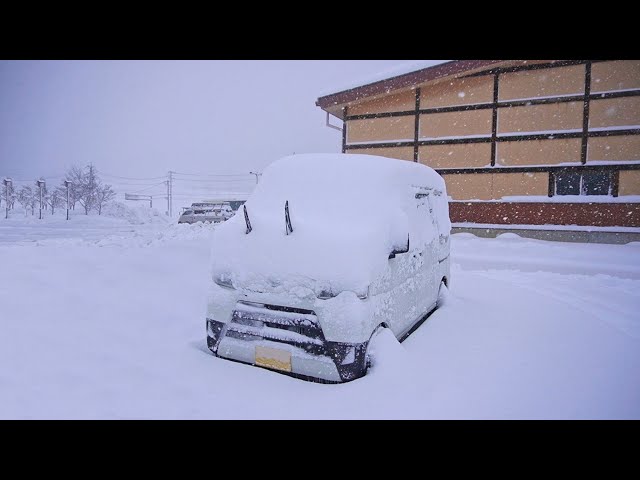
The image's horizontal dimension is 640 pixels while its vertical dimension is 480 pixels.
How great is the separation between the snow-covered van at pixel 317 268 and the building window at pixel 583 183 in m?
10.3

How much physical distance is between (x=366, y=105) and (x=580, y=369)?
12.5 metres

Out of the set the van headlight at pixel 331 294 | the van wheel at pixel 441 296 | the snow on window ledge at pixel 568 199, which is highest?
the snow on window ledge at pixel 568 199

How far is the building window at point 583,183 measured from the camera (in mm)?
11438

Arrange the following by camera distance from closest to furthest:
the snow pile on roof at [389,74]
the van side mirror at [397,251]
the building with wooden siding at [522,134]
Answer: the van side mirror at [397,251]
the building with wooden siding at [522,134]
the snow pile on roof at [389,74]

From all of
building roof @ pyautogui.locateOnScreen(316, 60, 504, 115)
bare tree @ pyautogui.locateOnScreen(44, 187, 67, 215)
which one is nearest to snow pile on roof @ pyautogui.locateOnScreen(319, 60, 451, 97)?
building roof @ pyautogui.locateOnScreen(316, 60, 504, 115)

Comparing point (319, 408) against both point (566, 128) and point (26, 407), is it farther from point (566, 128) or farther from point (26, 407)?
point (566, 128)

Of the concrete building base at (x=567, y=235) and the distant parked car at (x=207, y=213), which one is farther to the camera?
the distant parked car at (x=207, y=213)

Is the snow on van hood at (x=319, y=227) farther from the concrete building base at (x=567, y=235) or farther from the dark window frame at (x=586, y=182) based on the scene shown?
the dark window frame at (x=586, y=182)

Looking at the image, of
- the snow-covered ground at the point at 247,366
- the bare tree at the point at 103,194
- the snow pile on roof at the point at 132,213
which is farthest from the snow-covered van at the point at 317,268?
the bare tree at the point at 103,194

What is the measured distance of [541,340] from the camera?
13.6ft

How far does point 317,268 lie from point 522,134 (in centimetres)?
1167

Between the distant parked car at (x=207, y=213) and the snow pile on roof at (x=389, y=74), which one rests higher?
the snow pile on roof at (x=389, y=74)

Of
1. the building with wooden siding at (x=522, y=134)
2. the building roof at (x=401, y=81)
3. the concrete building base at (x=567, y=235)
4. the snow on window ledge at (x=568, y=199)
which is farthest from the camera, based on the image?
the building roof at (x=401, y=81)

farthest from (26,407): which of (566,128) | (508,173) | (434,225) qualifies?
(566,128)
